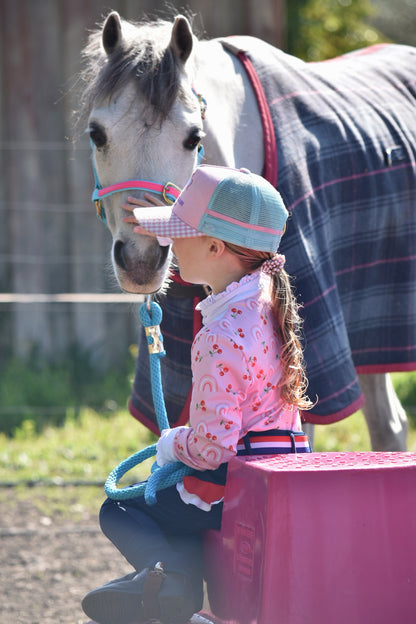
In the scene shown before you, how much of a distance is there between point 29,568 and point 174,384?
1127 millimetres

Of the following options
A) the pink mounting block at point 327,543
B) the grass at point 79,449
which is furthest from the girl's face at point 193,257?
the grass at point 79,449

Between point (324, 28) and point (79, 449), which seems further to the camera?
point (324, 28)

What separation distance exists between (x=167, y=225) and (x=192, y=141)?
2.11ft

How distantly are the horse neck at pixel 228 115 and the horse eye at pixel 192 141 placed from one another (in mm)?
115

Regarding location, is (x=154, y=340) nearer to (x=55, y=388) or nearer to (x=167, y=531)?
(x=167, y=531)

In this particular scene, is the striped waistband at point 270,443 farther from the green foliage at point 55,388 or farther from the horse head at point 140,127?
the green foliage at point 55,388

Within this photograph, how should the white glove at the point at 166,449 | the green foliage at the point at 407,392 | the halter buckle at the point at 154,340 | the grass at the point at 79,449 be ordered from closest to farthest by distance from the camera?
the white glove at the point at 166,449 → the halter buckle at the point at 154,340 → the grass at the point at 79,449 → the green foliage at the point at 407,392

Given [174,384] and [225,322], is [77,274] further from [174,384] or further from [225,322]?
[225,322]

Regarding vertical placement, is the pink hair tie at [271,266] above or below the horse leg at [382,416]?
above

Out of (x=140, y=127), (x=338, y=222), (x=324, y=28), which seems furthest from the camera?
(x=324, y=28)

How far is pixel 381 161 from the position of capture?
2.72m

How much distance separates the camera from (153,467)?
5.94 ft

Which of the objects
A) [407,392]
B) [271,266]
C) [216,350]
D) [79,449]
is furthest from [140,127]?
[407,392]

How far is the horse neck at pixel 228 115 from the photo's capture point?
7.93 feet
